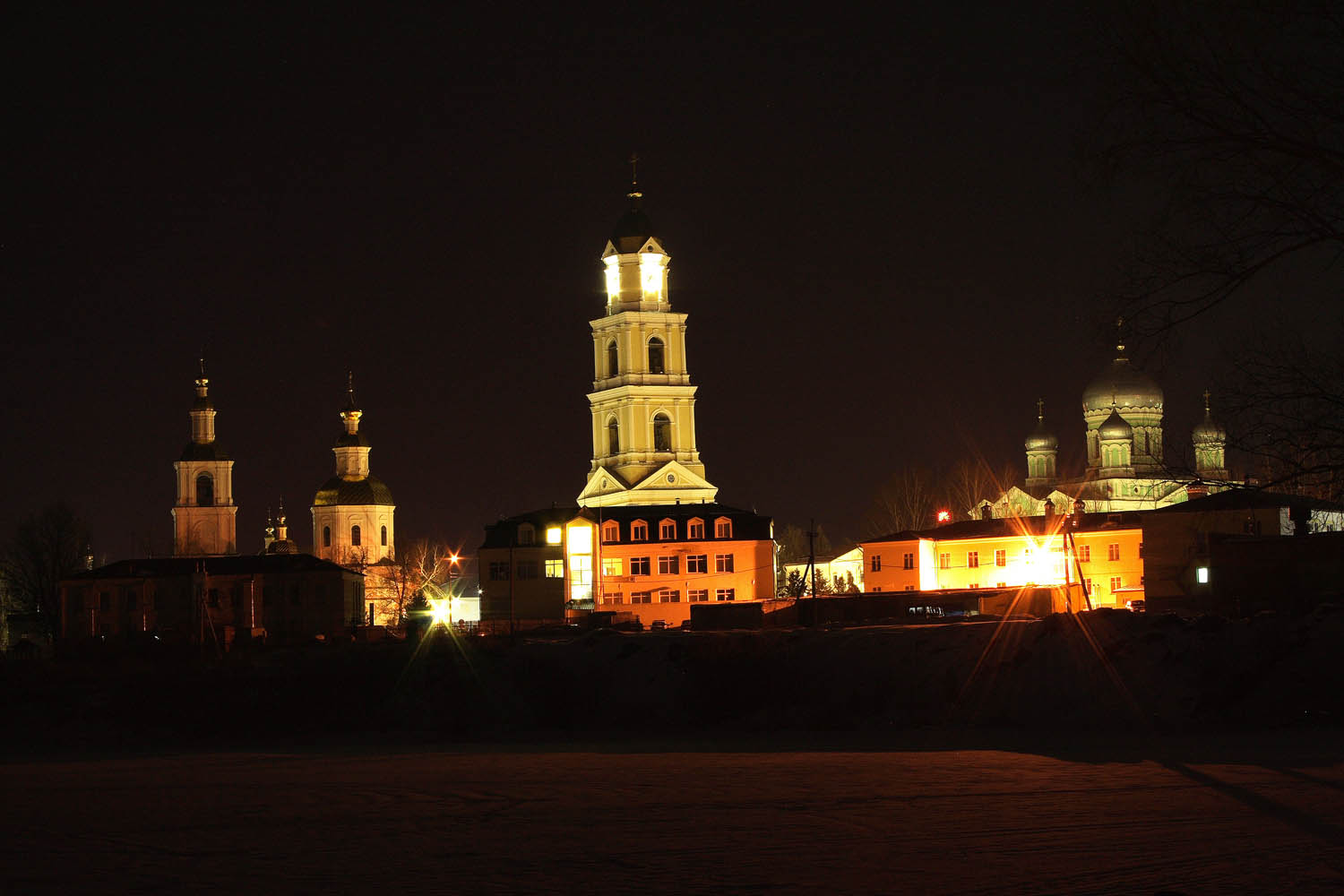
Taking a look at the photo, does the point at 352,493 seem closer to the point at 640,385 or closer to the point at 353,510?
the point at 353,510

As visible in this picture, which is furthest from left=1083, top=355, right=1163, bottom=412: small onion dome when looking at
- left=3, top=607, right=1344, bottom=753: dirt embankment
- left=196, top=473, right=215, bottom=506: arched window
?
left=3, top=607, right=1344, bottom=753: dirt embankment

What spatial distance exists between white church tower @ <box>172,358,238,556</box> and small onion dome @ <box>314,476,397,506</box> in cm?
1382

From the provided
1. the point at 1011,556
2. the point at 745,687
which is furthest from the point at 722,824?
the point at 1011,556

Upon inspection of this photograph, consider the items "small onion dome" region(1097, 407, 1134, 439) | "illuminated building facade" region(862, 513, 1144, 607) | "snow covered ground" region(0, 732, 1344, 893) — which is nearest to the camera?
"snow covered ground" region(0, 732, 1344, 893)

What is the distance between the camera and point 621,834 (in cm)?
2191

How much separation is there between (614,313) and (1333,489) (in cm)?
10875

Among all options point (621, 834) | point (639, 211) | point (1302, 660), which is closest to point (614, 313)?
point (639, 211)

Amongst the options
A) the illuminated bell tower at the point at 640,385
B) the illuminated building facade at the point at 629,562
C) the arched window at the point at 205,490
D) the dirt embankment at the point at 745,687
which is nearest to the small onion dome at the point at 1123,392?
the illuminated bell tower at the point at 640,385

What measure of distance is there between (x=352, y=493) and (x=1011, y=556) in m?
66.5

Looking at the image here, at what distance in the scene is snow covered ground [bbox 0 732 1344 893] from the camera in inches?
740

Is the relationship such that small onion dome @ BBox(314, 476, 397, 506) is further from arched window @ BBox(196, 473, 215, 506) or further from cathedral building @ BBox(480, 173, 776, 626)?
cathedral building @ BBox(480, 173, 776, 626)

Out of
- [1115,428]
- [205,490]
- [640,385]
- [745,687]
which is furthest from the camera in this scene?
[205,490]

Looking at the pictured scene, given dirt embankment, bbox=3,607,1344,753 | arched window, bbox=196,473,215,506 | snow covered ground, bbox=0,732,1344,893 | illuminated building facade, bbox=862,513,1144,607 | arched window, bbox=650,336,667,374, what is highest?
arched window, bbox=650,336,667,374

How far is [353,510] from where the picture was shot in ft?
472
